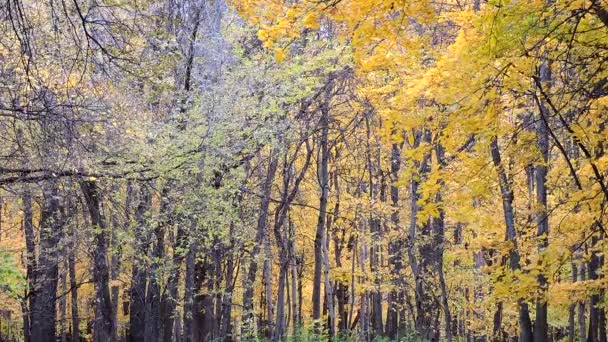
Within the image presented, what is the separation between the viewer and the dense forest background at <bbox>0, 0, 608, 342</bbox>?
483cm

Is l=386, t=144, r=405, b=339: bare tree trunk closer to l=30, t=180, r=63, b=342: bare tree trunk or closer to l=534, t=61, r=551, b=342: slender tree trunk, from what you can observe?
l=534, t=61, r=551, b=342: slender tree trunk

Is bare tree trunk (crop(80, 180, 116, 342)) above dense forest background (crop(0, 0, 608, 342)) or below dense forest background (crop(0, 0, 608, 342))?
below

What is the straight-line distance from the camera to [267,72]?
1214 cm

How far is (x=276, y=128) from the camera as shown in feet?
39.2

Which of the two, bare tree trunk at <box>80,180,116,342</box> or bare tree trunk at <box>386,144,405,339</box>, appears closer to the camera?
bare tree trunk at <box>80,180,116,342</box>

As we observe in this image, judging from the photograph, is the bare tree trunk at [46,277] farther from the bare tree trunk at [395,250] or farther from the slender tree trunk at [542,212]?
the slender tree trunk at [542,212]

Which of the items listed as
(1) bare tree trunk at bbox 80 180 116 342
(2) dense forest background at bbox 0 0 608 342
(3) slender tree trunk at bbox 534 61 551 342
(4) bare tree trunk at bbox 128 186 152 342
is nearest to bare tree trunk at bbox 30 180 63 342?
(2) dense forest background at bbox 0 0 608 342

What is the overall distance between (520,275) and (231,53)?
7.04 m

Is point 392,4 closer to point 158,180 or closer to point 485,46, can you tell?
point 485,46

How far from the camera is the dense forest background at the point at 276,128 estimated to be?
4832 millimetres

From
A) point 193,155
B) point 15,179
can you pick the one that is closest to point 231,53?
point 193,155

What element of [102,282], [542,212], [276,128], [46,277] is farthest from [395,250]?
[542,212]

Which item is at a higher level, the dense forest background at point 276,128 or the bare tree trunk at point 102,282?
the dense forest background at point 276,128

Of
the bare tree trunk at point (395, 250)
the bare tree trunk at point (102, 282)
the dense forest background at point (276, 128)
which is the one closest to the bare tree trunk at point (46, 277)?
the dense forest background at point (276, 128)
